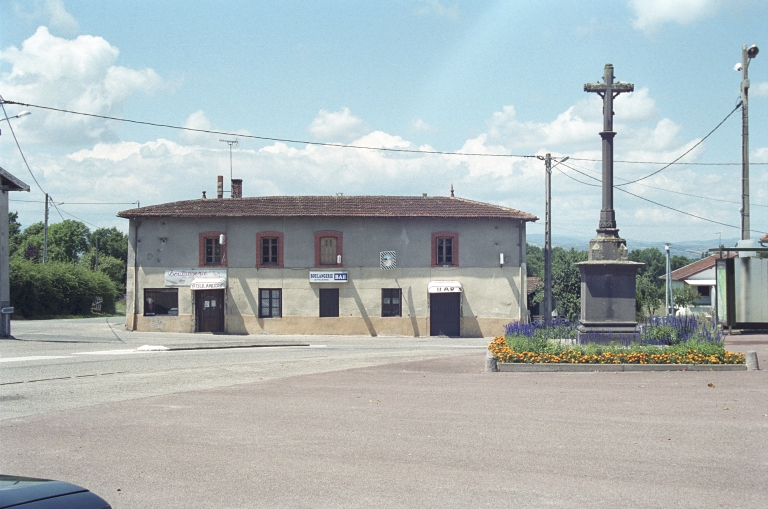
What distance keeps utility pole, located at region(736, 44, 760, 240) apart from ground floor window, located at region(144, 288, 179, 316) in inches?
998

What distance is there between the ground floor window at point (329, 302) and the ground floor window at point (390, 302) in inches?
89.0

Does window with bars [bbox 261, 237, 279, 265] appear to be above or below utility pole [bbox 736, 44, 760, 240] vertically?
below

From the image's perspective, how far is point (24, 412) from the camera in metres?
10.4

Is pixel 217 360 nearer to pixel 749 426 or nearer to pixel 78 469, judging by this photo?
pixel 78 469

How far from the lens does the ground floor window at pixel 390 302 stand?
1420 inches

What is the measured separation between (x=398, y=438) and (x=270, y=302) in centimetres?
2817

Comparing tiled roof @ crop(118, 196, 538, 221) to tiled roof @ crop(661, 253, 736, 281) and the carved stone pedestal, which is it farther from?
tiled roof @ crop(661, 253, 736, 281)

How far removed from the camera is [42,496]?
135 inches

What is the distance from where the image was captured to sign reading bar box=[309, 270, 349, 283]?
117 ft

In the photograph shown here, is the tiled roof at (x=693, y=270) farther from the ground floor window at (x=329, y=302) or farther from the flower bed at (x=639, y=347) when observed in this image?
the flower bed at (x=639, y=347)

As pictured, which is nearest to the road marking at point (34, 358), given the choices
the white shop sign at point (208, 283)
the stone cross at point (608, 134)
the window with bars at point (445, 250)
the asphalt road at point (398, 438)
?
the asphalt road at point (398, 438)

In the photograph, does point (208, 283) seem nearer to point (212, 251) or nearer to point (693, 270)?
point (212, 251)

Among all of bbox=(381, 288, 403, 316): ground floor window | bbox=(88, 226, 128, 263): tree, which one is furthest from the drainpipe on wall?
bbox=(88, 226, 128, 263): tree

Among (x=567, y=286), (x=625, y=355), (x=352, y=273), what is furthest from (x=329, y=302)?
(x=625, y=355)
